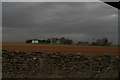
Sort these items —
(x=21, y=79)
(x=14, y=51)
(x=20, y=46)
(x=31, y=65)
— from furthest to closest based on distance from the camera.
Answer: (x=20, y=46) < (x=14, y=51) < (x=31, y=65) < (x=21, y=79)

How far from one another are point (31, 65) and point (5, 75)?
0.85 m

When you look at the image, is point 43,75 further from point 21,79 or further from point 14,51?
point 14,51

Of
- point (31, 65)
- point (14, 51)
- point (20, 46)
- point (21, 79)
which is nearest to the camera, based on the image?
point (21, 79)

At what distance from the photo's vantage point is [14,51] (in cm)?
871

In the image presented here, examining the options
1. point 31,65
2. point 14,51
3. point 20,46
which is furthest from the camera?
point 20,46

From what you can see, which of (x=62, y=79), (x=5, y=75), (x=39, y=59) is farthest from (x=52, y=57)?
(x=5, y=75)

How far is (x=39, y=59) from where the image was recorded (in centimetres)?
823

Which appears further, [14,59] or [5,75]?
[14,59]

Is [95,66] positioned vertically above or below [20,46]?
below

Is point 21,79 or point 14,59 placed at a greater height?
point 14,59

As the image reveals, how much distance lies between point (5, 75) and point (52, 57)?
1.60 metres

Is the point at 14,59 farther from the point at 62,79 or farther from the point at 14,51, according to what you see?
the point at 62,79

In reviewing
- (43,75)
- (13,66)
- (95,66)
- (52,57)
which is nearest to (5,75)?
(13,66)

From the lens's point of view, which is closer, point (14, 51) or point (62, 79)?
point (62, 79)
